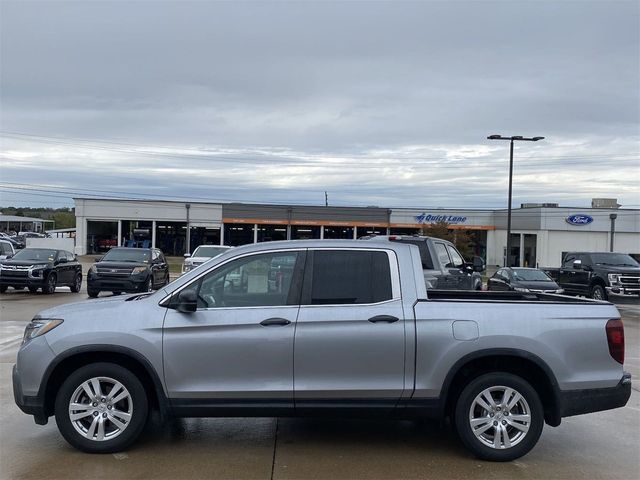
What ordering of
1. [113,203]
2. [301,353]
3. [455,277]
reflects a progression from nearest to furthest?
[301,353], [455,277], [113,203]

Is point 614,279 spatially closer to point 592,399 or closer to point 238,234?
point 592,399

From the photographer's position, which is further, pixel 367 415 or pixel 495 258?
pixel 495 258

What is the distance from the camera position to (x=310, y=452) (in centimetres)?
553

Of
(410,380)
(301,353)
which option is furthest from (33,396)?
→ (410,380)

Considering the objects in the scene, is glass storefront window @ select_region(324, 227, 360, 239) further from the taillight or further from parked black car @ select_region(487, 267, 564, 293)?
the taillight

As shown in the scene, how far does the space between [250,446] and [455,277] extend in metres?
7.20

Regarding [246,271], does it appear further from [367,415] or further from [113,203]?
[113,203]

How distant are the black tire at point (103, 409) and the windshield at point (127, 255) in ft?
51.0

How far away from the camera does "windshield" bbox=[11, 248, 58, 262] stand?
813 inches

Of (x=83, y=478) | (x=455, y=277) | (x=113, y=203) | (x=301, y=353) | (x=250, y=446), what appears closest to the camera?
(x=83, y=478)

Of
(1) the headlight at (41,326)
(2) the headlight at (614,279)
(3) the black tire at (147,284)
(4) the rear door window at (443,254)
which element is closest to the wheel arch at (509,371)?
(1) the headlight at (41,326)

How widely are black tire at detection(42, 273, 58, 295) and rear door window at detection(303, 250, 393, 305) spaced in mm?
17105

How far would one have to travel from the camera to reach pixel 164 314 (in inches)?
212

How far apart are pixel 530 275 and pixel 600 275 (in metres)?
2.30
